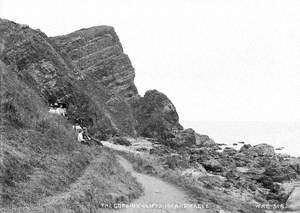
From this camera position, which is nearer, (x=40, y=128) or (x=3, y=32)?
(x=40, y=128)

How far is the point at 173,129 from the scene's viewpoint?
7706cm

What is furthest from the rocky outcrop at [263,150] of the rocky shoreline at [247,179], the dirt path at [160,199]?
the dirt path at [160,199]

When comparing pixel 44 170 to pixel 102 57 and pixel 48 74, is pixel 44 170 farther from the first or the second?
pixel 102 57

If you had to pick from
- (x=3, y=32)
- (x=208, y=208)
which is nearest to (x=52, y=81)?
(x=3, y=32)

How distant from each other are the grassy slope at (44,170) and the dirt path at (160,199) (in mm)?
669

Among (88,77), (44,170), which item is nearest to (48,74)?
(88,77)

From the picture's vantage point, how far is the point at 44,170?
17.8m

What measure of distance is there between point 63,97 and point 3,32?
13.5m

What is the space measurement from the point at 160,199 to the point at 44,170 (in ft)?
23.6

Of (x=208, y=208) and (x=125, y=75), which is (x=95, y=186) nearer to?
(x=208, y=208)

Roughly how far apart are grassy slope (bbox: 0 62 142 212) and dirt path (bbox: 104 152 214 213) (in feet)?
2.20

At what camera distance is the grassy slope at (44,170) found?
14.7 meters

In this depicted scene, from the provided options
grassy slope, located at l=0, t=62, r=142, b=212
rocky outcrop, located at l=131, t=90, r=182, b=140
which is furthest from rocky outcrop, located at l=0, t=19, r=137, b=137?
grassy slope, located at l=0, t=62, r=142, b=212

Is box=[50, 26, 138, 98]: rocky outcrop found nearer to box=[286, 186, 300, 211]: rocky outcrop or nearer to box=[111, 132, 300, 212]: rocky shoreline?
box=[111, 132, 300, 212]: rocky shoreline
